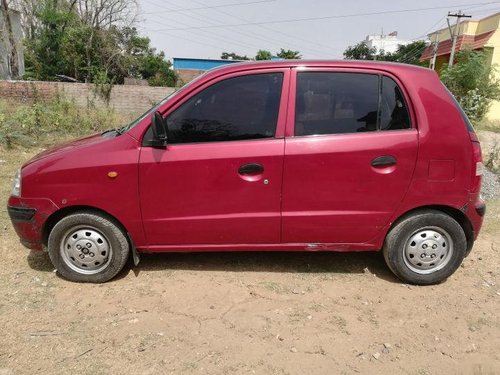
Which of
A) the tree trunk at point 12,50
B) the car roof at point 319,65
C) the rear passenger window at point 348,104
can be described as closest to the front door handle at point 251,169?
the rear passenger window at point 348,104

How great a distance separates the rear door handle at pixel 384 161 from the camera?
3.44m

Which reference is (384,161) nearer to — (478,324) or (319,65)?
(319,65)

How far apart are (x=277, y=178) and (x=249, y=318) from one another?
1.12 metres

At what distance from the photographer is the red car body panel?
344cm

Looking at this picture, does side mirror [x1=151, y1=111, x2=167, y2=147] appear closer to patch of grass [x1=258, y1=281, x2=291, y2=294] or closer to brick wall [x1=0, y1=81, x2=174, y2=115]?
patch of grass [x1=258, y1=281, x2=291, y2=294]

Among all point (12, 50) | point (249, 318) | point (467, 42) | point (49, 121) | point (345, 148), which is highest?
point (467, 42)

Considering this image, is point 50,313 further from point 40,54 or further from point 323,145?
point 40,54

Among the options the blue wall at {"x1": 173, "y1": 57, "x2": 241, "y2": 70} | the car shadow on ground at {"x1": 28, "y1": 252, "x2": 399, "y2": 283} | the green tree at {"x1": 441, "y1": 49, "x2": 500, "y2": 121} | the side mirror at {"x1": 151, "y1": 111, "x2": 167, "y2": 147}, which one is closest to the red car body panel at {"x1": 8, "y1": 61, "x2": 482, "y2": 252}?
the side mirror at {"x1": 151, "y1": 111, "x2": 167, "y2": 147}

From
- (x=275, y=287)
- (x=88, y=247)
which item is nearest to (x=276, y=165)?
(x=275, y=287)

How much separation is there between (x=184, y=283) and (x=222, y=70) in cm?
189

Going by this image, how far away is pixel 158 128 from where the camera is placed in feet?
11.0

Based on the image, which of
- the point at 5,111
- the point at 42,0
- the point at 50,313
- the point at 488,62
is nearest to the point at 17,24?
the point at 42,0

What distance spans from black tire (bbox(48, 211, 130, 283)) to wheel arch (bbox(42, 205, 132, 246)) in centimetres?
3

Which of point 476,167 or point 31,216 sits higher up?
point 476,167
